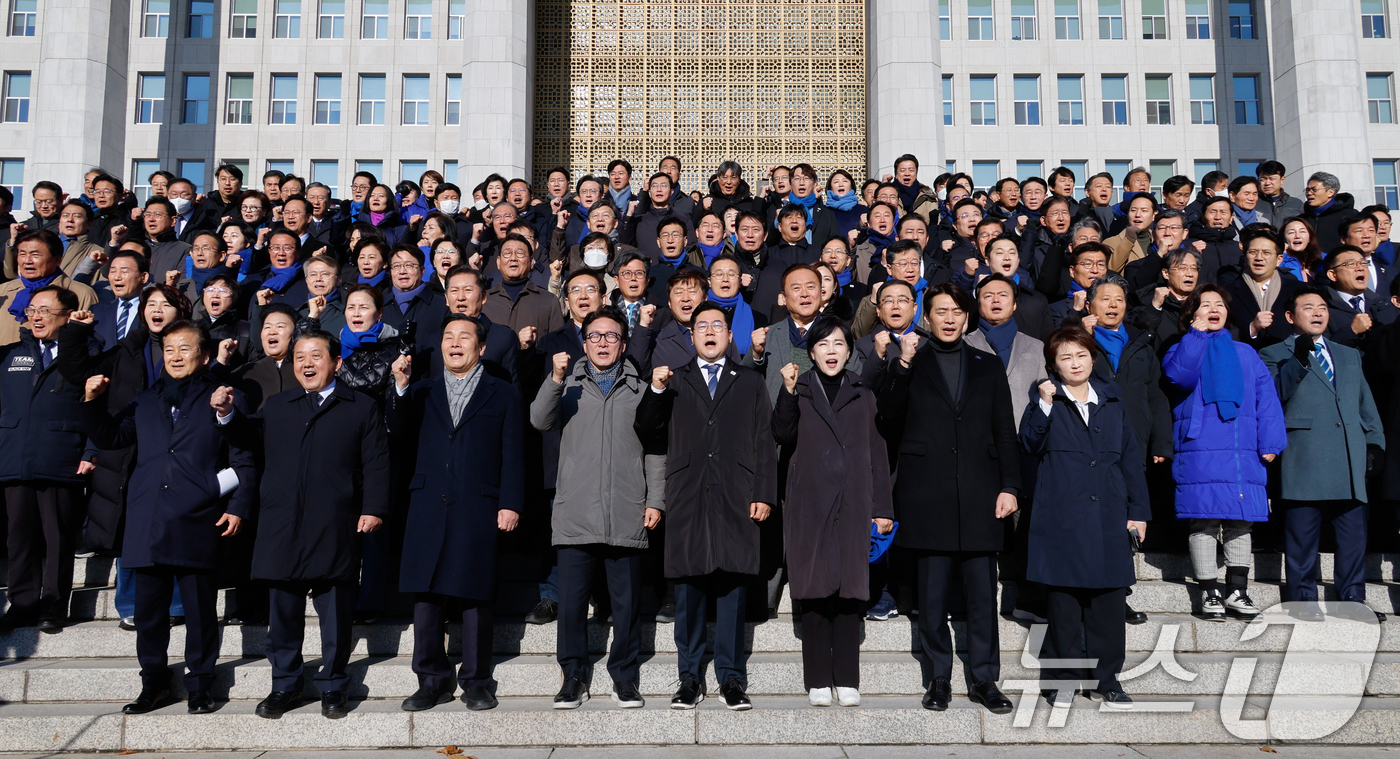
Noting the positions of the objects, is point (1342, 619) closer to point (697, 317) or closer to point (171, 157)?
point (697, 317)

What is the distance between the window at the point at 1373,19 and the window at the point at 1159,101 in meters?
7.47

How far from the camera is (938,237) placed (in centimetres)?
1062

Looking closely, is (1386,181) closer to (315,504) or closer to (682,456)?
(682,456)

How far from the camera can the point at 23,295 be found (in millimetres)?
7477

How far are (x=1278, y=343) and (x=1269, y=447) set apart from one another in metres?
0.94

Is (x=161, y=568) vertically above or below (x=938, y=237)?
below

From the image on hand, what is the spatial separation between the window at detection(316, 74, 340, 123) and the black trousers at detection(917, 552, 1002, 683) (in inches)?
1188

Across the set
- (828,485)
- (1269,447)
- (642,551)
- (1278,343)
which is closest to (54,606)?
(642,551)

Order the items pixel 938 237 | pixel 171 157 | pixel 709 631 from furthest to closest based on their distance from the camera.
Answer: pixel 171 157 < pixel 938 237 < pixel 709 631

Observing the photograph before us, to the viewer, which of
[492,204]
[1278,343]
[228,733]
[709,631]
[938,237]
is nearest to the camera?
[228,733]

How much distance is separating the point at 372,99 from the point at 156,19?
25.5 ft

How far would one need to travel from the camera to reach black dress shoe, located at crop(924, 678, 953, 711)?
528cm

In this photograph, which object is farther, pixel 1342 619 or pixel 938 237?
pixel 938 237

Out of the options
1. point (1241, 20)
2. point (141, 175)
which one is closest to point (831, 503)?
point (141, 175)
